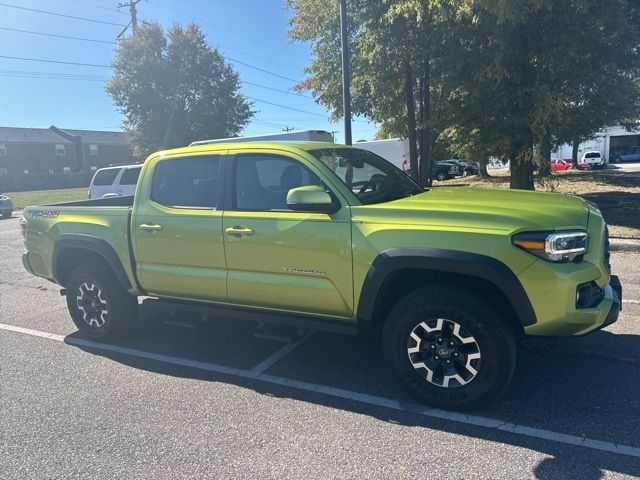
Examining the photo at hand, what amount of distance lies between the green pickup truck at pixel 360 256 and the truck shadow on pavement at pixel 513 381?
1.02ft

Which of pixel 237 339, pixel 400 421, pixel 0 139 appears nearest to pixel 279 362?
pixel 237 339

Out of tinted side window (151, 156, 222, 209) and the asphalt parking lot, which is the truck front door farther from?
the asphalt parking lot

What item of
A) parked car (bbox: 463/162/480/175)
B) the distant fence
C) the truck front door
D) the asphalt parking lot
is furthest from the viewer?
the distant fence

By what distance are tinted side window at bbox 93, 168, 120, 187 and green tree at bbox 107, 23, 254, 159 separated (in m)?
18.0

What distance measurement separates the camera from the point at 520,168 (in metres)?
14.1

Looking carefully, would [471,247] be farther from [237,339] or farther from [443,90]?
[443,90]

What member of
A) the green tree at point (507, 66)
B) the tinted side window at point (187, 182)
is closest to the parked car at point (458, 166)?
the green tree at point (507, 66)

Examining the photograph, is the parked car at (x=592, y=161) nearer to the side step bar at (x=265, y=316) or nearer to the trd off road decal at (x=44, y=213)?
the side step bar at (x=265, y=316)

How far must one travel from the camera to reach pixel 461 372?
344 cm

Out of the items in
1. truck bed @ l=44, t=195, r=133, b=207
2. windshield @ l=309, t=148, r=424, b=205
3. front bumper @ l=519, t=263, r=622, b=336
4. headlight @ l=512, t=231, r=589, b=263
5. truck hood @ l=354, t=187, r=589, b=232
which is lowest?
front bumper @ l=519, t=263, r=622, b=336

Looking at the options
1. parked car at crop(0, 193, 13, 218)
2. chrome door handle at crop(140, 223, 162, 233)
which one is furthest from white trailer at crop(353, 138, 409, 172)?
chrome door handle at crop(140, 223, 162, 233)

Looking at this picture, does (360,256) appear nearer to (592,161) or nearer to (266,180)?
(266,180)

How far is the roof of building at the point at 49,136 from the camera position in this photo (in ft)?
181

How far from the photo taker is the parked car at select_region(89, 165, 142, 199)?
1605 centimetres
